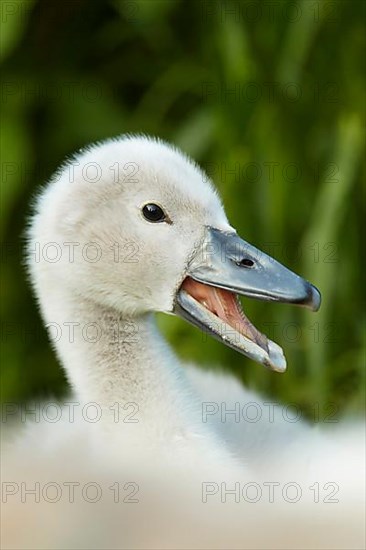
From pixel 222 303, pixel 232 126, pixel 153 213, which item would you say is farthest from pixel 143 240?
pixel 232 126

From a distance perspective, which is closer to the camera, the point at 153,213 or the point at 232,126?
the point at 153,213

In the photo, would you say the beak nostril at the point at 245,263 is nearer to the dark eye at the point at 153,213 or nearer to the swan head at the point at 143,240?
the swan head at the point at 143,240

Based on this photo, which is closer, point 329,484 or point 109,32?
point 329,484

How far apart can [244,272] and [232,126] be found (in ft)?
Result: 3.91

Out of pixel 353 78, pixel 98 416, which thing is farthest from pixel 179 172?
pixel 353 78

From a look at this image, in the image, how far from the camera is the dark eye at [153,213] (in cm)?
216

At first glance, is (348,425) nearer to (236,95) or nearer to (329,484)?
(329,484)

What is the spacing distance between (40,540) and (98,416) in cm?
124

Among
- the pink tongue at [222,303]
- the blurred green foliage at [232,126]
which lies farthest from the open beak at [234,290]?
the blurred green foliage at [232,126]

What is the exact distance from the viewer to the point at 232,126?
322 cm

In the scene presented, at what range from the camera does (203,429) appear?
209cm

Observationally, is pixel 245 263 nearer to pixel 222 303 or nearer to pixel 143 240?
pixel 222 303

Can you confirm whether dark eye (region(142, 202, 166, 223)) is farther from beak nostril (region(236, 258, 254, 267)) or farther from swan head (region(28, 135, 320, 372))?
beak nostril (region(236, 258, 254, 267))

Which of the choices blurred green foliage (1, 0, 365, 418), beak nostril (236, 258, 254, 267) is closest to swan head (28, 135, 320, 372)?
beak nostril (236, 258, 254, 267)
